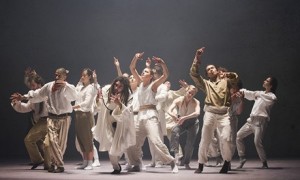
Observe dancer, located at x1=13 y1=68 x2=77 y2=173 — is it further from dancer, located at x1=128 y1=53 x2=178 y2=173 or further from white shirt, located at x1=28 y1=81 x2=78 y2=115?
dancer, located at x1=128 y1=53 x2=178 y2=173

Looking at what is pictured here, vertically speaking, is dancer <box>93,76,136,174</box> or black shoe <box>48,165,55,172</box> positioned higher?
dancer <box>93,76,136,174</box>

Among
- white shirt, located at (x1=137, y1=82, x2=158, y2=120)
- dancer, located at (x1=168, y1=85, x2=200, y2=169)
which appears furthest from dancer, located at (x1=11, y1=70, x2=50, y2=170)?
dancer, located at (x1=168, y1=85, x2=200, y2=169)

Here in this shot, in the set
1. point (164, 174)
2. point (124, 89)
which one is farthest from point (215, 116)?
point (124, 89)

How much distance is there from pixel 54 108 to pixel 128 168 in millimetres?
1273

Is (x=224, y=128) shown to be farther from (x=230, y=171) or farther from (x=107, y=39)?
(x=107, y=39)

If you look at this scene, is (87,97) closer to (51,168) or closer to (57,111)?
(57,111)

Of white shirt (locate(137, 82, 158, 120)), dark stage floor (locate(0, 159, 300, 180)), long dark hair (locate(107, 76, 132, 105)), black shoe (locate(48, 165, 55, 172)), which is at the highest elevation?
long dark hair (locate(107, 76, 132, 105))

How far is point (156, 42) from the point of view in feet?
33.0

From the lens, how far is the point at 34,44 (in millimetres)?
10250

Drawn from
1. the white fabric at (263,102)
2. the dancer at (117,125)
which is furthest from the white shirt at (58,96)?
the white fabric at (263,102)

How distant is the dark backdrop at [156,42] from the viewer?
991 centimetres

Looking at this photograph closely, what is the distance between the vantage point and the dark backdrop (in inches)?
390

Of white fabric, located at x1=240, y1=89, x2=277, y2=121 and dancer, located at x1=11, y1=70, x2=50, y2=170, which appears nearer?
dancer, located at x1=11, y1=70, x2=50, y2=170

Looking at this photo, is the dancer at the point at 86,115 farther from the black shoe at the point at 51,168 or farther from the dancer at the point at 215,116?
the dancer at the point at 215,116
